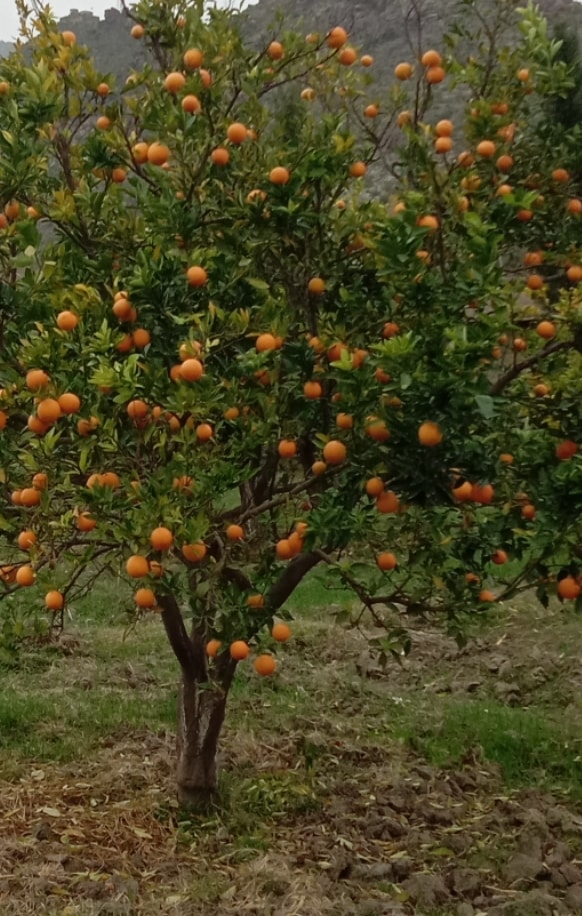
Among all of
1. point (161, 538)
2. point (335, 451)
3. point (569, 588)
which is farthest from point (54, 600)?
point (569, 588)

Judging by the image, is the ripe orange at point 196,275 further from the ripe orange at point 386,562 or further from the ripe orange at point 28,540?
the ripe orange at point 386,562

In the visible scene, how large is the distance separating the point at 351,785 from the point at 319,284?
275 cm

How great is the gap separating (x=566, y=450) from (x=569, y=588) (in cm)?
43

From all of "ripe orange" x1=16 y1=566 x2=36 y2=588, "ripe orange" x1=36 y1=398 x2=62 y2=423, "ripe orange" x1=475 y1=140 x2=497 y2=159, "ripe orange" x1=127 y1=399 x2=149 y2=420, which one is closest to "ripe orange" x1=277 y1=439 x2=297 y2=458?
"ripe orange" x1=127 y1=399 x2=149 y2=420

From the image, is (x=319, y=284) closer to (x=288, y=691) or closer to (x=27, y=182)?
(x=27, y=182)

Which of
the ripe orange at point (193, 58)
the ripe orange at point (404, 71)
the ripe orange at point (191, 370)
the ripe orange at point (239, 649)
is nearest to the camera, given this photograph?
the ripe orange at point (191, 370)

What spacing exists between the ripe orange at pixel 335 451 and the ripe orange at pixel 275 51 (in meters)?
1.57

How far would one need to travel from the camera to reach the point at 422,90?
3.35 meters

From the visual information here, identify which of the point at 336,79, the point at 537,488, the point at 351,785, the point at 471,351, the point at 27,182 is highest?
the point at 336,79

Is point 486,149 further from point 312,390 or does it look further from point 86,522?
point 86,522

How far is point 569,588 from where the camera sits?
2.80 m

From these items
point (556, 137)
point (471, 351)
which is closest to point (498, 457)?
point (471, 351)

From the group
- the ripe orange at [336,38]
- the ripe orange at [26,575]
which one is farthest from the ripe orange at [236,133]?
the ripe orange at [26,575]

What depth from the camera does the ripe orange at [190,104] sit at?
9.48 ft
